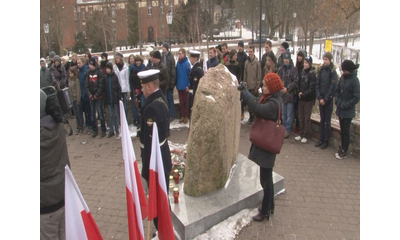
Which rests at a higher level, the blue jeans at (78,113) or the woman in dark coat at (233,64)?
the woman in dark coat at (233,64)

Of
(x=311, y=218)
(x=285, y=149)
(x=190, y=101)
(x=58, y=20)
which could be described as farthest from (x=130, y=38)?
(x=311, y=218)

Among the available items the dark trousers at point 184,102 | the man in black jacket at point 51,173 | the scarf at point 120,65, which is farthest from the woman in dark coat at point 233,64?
the man in black jacket at point 51,173

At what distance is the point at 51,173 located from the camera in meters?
2.75

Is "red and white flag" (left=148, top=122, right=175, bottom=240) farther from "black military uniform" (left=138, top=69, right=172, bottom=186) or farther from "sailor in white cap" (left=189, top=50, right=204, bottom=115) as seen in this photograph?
"sailor in white cap" (left=189, top=50, right=204, bottom=115)

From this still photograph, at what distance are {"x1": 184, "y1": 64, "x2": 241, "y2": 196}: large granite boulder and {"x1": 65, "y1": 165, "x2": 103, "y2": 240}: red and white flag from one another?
2144 mm

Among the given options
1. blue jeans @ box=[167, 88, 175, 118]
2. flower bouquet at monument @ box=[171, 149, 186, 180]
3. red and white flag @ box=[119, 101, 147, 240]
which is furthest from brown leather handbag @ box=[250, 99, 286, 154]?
blue jeans @ box=[167, 88, 175, 118]

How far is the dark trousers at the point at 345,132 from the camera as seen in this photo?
639 cm

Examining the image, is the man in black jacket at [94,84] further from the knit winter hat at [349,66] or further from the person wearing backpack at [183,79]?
the knit winter hat at [349,66]

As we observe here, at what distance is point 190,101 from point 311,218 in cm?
539

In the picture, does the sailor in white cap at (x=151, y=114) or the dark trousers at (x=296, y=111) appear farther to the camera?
the dark trousers at (x=296, y=111)

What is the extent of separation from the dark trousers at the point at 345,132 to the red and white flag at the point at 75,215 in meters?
5.71

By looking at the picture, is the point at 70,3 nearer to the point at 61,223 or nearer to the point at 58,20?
the point at 58,20

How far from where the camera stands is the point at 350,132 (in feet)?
22.0

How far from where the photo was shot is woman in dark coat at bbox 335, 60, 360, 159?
6109 mm
